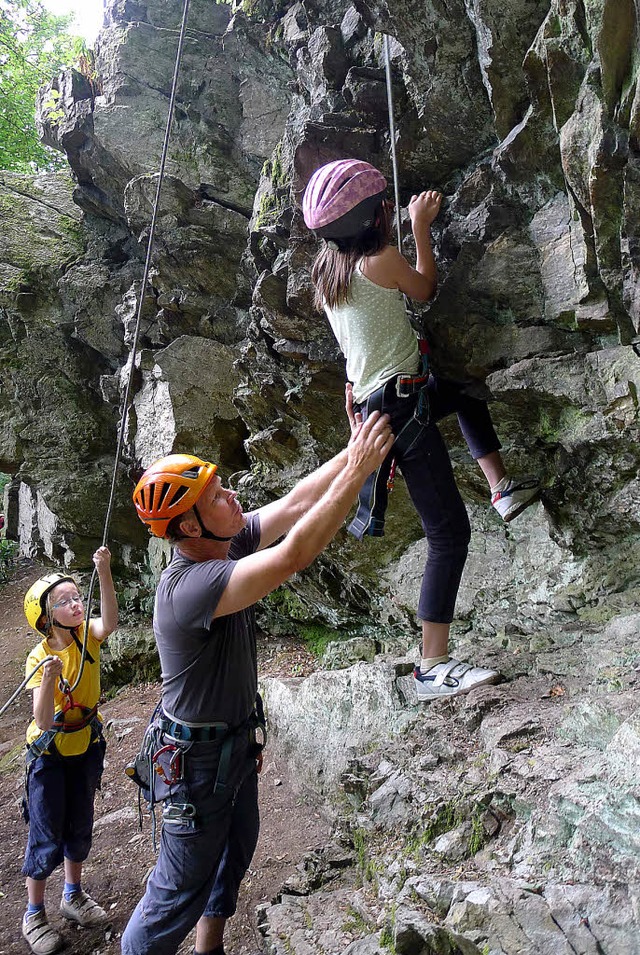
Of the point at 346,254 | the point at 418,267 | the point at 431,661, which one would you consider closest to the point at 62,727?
the point at 431,661

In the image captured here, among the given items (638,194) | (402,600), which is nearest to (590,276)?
(638,194)

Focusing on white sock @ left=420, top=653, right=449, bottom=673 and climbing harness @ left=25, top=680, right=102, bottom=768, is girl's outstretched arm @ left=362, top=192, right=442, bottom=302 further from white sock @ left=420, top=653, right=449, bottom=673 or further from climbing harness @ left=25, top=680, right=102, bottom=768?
climbing harness @ left=25, top=680, right=102, bottom=768

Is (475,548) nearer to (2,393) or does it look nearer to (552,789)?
(552,789)

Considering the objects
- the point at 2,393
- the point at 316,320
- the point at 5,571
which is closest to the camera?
the point at 316,320

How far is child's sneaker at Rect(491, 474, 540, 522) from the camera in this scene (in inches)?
182

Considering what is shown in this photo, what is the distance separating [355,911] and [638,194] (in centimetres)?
446

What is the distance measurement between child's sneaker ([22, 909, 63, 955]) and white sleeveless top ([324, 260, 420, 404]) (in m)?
4.71

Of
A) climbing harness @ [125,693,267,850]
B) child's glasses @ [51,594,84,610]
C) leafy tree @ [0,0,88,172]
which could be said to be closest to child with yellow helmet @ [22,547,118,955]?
child's glasses @ [51,594,84,610]

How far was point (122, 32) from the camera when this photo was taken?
8562mm

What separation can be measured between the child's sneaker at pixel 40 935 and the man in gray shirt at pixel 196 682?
83.7 inches

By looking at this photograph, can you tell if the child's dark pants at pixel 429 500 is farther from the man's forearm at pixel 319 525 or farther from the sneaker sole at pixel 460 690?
the man's forearm at pixel 319 525

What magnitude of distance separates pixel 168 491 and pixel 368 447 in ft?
3.44

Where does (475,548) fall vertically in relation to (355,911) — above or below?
above

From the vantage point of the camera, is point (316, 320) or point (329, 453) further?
point (329, 453)
